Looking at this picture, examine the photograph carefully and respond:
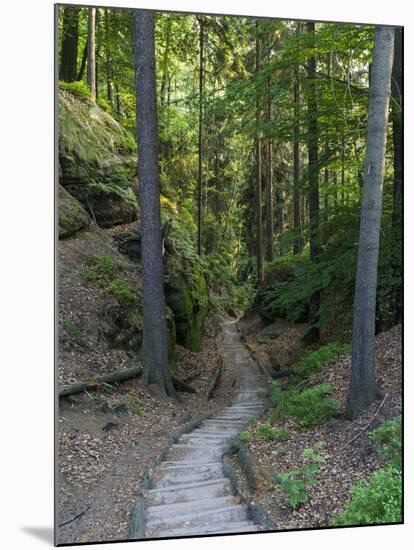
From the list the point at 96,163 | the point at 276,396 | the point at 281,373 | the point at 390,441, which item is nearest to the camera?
the point at 390,441

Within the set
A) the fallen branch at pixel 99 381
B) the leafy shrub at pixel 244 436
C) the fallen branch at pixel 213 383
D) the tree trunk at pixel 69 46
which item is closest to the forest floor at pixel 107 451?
the fallen branch at pixel 99 381

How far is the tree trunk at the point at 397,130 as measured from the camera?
636 centimetres

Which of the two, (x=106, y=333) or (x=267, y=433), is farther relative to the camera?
(x=106, y=333)

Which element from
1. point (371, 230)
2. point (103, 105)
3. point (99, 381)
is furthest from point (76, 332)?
point (103, 105)

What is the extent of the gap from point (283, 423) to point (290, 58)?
5.54m

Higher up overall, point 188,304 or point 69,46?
point 69,46

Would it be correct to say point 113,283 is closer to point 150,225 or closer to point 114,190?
point 150,225

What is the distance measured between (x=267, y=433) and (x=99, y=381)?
2191 mm

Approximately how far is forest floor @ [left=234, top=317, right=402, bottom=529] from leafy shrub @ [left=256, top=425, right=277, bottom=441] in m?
0.05

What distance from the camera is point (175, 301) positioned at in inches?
403

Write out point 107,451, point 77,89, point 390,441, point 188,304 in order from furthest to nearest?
point 188,304 → point 77,89 → point 107,451 → point 390,441

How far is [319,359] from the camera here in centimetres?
779

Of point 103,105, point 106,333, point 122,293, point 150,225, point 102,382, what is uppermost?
point 103,105

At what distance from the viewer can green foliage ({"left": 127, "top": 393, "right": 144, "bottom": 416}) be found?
661 cm
